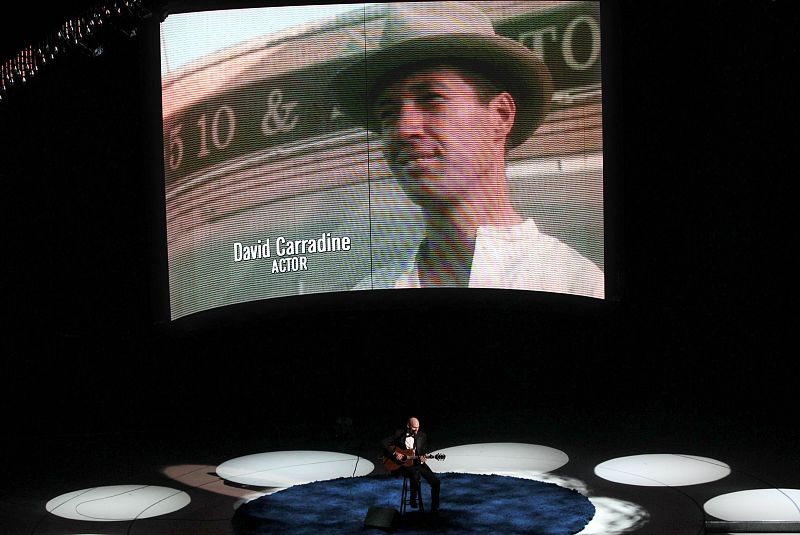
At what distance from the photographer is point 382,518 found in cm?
927

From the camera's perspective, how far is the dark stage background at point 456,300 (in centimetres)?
1174

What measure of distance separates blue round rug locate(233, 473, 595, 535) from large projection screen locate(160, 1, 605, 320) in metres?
2.10

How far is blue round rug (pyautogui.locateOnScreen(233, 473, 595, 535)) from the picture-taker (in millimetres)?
9289

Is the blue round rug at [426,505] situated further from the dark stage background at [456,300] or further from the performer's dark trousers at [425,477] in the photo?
the dark stage background at [456,300]

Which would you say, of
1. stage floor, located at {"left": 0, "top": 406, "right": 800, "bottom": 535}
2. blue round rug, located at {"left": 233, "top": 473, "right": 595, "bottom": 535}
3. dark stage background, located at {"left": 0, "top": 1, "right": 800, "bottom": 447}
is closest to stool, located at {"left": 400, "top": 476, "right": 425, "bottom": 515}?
blue round rug, located at {"left": 233, "top": 473, "right": 595, "bottom": 535}

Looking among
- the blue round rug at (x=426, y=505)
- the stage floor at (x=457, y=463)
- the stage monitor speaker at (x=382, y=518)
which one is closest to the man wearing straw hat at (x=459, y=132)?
the stage floor at (x=457, y=463)

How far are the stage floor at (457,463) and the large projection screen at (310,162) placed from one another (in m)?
1.54

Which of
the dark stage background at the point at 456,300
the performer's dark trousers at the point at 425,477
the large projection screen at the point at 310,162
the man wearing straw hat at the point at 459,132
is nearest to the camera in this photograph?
the performer's dark trousers at the point at 425,477

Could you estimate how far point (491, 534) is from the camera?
9.09 metres

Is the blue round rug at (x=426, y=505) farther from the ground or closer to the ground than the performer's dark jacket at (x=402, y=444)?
closer to the ground

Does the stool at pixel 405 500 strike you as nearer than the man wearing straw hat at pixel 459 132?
Yes

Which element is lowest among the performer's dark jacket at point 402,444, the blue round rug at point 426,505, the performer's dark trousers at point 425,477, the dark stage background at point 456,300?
the blue round rug at point 426,505

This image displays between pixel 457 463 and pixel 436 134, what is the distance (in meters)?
3.13

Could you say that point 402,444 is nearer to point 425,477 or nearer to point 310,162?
point 425,477
